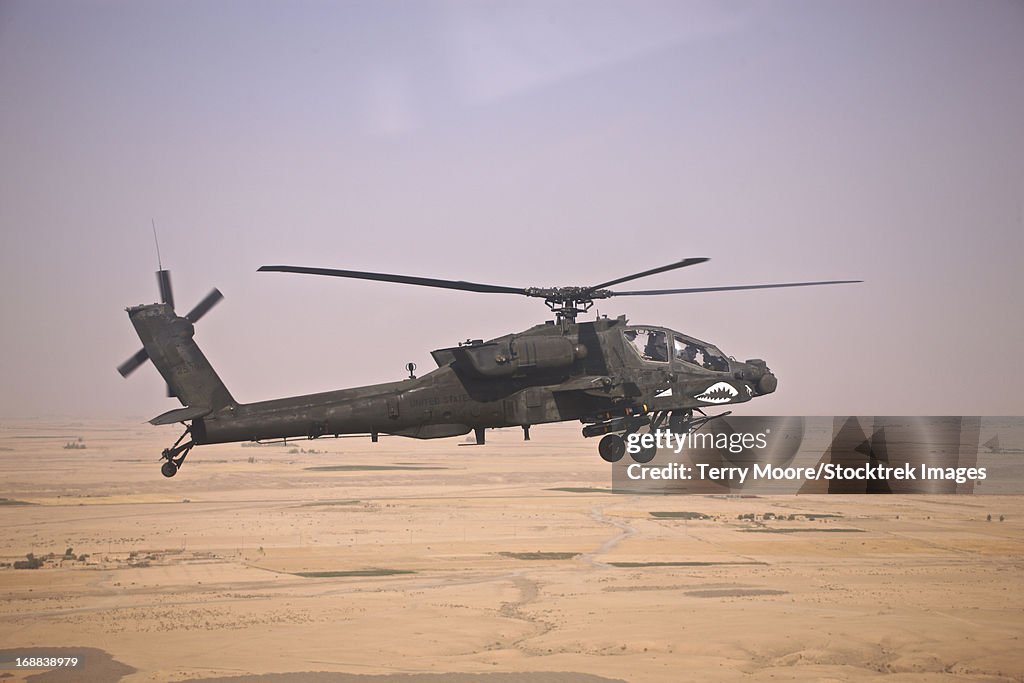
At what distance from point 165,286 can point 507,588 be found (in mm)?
74045

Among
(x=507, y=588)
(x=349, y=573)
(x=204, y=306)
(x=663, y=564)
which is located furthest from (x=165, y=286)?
(x=663, y=564)

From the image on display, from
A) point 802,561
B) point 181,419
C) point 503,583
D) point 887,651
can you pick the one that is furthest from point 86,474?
point 181,419

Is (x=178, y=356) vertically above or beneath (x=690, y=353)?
above

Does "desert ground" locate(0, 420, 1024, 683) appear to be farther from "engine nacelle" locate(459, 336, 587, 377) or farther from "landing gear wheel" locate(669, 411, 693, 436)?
"engine nacelle" locate(459, 336, 587, 377)

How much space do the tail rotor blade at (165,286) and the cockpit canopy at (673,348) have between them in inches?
522

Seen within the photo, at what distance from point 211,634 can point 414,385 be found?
2370 inches

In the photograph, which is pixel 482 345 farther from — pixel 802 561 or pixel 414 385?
pixel 802 561

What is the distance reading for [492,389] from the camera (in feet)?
92.8

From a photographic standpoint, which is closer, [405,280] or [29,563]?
[405,280]

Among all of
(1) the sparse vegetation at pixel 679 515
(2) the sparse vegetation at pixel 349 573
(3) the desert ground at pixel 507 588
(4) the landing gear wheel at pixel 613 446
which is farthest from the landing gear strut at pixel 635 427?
(1) the sparse vegetation at pixel 679 515

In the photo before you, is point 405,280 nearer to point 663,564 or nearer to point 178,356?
point 178,356

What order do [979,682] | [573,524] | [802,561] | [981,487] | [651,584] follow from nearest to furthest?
[979,682]
[651,584]
[802,561]
[573,524]
[981,487]

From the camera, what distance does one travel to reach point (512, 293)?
27.5 metres

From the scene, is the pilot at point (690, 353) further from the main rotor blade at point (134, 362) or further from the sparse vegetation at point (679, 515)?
the sparse vegetation at point (679, 515)
